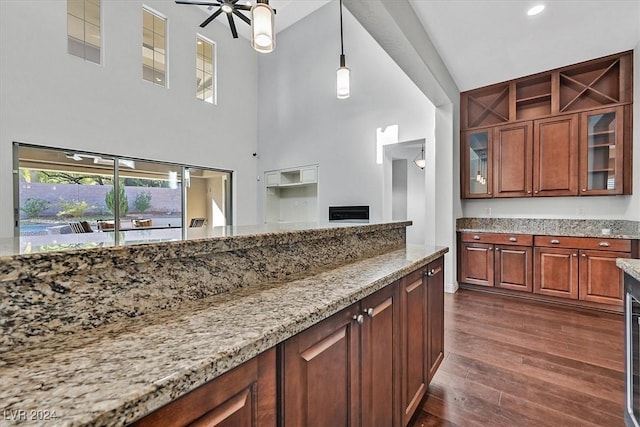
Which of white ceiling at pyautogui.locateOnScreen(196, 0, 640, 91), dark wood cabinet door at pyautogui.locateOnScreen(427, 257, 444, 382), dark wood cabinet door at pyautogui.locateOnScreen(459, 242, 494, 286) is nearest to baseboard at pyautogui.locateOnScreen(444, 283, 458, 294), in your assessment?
dark wood cabinet door at pyautogui.locateOnScreen(459, 242, 494, 286)

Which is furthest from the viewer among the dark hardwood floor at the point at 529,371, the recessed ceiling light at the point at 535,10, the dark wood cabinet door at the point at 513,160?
the dark wood cabinet door at the point at 513,160

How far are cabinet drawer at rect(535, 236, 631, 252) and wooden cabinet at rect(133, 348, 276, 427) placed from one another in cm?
389

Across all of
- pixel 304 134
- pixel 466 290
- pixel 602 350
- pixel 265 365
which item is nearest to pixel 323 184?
pixel 304 134

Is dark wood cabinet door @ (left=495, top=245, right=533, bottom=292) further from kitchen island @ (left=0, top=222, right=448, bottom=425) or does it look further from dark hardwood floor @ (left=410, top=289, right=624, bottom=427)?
kitchen island @ (left=0, top=222, right=448, bottom=425)

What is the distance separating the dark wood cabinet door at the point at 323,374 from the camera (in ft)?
2.34

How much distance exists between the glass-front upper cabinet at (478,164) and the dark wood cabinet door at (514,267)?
2.66 feet

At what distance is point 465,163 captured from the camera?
4145mm

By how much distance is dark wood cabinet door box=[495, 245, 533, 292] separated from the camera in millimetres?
3502

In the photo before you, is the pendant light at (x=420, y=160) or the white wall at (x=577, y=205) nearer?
the white wall at (x=577, y=205)

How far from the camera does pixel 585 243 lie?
3.14 metres

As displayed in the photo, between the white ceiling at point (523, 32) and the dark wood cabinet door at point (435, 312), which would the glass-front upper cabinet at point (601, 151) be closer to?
the white ceiling at point (523, 32)

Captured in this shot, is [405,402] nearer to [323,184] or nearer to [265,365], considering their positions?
[265,365]

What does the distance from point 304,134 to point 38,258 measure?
18.3 ft

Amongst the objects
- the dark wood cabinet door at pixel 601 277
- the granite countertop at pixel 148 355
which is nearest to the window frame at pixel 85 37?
the granite countertop at pixel 148 355
